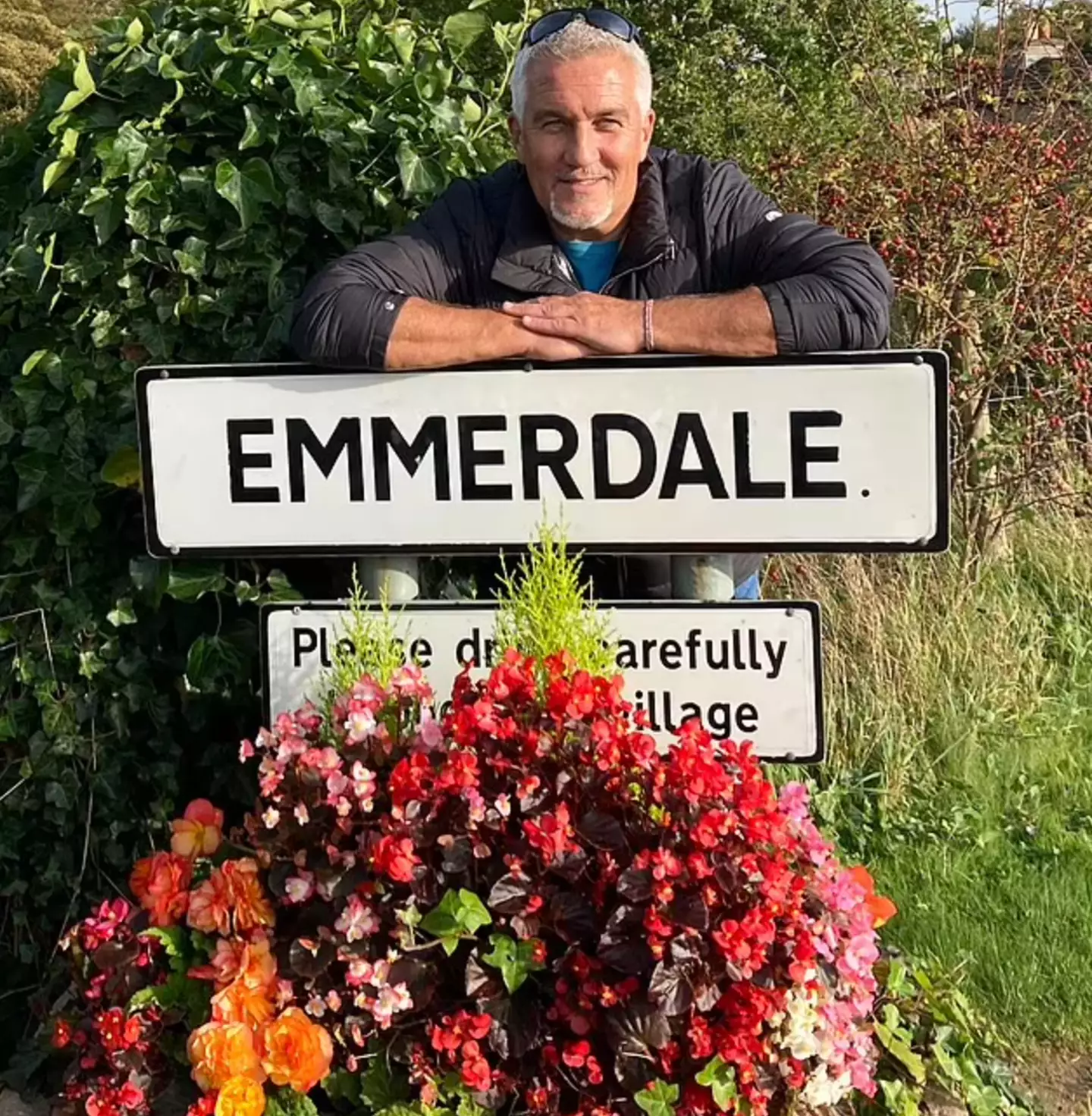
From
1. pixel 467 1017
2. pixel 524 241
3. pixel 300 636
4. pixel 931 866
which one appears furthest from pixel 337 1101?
pixel 931 866

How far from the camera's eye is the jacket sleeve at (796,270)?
6.72 ft

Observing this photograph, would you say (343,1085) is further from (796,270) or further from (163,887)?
(796,270)

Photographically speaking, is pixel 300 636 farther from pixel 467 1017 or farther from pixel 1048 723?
pixel 1048 723

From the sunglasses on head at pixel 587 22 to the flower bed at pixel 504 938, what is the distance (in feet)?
3.74

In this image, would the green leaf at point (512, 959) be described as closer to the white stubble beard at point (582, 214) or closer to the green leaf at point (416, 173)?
the white stubble beard at point (582, 214)

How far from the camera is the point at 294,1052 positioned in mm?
1783

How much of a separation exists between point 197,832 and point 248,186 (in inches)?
46.1

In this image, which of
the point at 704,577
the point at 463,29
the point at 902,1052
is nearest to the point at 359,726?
the point at 704,577

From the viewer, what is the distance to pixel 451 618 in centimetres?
222

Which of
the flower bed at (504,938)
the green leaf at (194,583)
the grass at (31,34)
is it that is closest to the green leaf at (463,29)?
the green leaf at (194,583)

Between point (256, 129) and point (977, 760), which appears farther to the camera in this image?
point (977, 760)

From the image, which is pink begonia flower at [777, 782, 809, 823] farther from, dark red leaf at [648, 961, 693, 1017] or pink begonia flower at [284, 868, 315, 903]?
pink begonia flower at [284, 868, 315, 903]

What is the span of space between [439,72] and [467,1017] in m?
1.83

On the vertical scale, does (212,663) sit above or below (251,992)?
above
